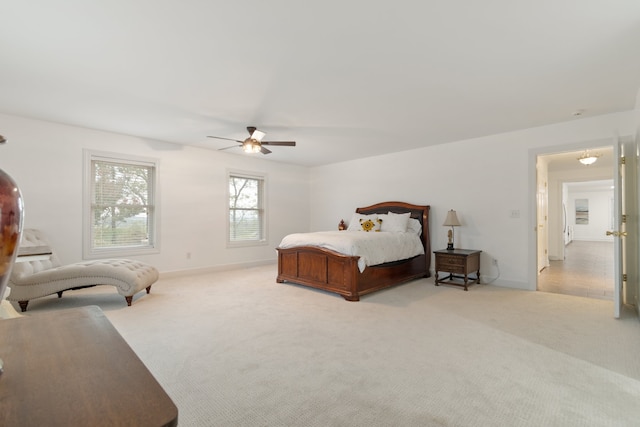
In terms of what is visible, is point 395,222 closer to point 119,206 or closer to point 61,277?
point 119,206

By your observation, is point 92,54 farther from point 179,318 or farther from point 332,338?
point 332,338

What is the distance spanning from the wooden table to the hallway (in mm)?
5341

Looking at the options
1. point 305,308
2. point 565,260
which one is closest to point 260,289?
point 305,308

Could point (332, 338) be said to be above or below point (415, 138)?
below

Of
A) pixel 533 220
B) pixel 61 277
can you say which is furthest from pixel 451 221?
pixel 61 277

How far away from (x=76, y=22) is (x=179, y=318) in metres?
2.71

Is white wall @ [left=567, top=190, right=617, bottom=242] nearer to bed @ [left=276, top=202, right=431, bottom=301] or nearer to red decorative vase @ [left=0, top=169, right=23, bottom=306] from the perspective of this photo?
bed @ [left=276, top=202, right=431, bottom=301]

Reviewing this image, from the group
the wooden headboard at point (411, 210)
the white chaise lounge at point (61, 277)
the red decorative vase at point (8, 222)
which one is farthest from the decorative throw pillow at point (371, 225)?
the red decorative vase at point (8, 222)

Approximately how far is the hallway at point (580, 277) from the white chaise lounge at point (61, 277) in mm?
5583

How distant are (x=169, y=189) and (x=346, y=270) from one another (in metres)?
3.50

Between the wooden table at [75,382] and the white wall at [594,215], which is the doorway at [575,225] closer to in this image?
the white wall at [594,215]

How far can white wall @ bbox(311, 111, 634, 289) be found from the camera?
176 inches

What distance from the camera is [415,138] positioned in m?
5.22

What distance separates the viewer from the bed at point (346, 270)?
13.7 ft
